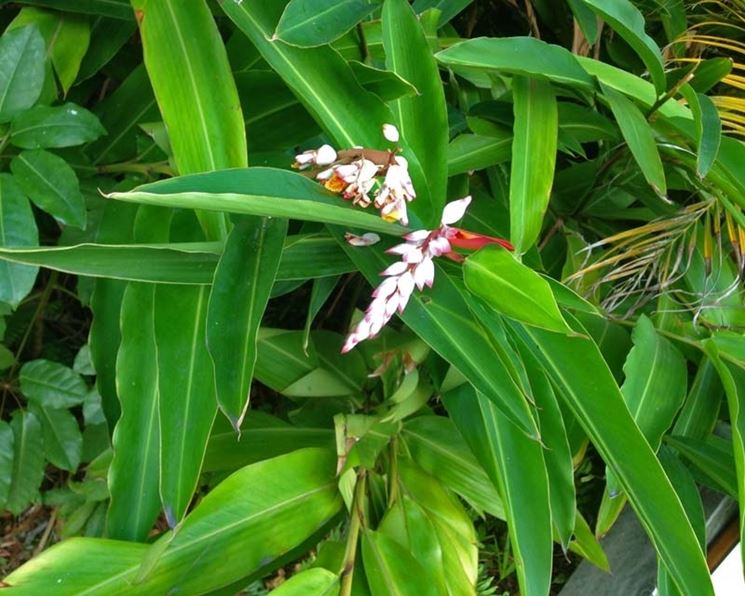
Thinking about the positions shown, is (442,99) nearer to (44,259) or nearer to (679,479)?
(44,259)

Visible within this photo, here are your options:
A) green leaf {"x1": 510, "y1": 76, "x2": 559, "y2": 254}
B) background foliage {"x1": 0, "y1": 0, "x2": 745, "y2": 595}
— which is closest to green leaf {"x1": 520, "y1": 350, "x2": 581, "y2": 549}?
background foliage {"x1": 0, "y1": 0, "x2": 745, "y2": 595}

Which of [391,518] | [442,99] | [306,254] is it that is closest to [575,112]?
[442,99]

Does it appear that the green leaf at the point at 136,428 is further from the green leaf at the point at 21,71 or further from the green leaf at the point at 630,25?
the green leaf at the point at 630,25

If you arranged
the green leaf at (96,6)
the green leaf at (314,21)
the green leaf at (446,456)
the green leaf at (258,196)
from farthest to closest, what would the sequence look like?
the green leaf at (446,456) → the green leaf at (96,6) → the green leaf at (314,21) → the green leaf at (258,196)

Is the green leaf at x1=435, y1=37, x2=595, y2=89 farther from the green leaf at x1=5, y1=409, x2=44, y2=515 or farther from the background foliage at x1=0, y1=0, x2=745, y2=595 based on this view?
the green leaf at x1=5, y1=409, x2=44, y2=515

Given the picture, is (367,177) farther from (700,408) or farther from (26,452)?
(26,452)

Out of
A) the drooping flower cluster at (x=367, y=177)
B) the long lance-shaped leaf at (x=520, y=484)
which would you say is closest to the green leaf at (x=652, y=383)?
the long lance-shaped leaf at (x=520, y=484)

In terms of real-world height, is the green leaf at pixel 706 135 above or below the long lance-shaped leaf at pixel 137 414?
above
